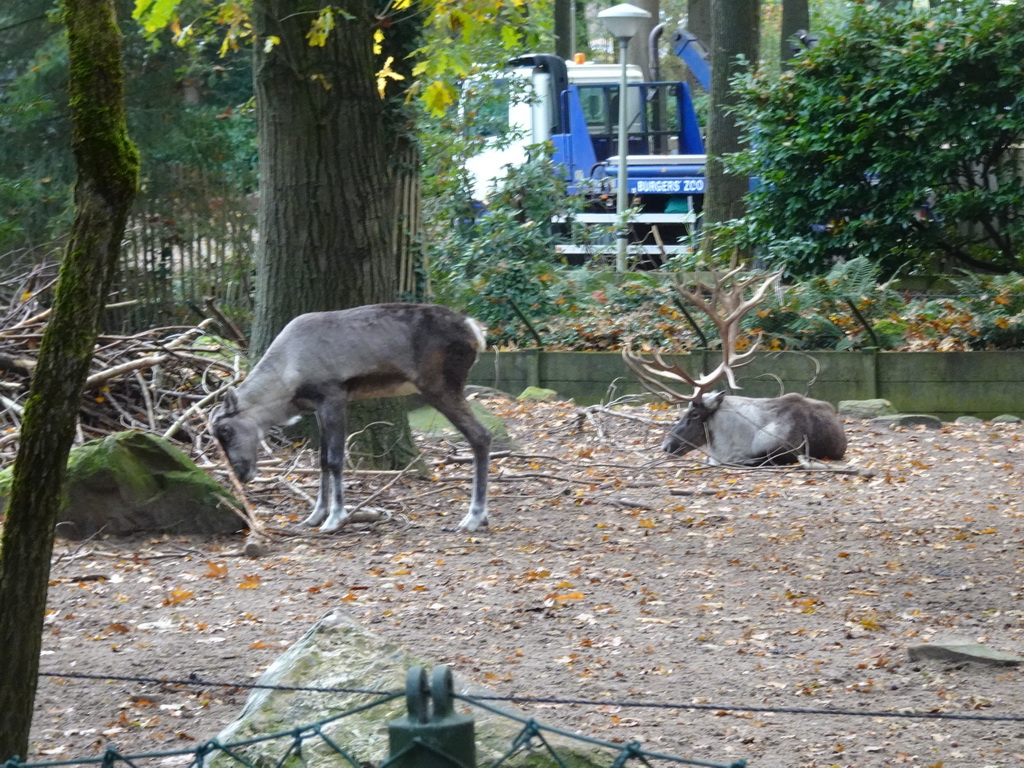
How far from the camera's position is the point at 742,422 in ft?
38.9

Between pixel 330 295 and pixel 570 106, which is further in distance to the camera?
pixel 570 106

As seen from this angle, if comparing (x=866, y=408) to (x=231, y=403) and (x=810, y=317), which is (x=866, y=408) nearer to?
(x=810, y=317)

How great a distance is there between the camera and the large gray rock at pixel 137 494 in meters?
8.25

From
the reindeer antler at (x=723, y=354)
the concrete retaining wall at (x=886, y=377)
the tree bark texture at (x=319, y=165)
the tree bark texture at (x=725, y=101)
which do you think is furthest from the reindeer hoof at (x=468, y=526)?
the tree bark texture at (x=725, y=101)

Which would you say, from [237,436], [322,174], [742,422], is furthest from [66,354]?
[742,422]

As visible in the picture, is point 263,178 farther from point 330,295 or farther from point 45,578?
point 45,578

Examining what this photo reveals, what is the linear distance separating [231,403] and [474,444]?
5.42 feet

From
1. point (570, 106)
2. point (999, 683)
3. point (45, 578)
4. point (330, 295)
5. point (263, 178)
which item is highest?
point (570, 106)

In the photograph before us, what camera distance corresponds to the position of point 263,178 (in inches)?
406

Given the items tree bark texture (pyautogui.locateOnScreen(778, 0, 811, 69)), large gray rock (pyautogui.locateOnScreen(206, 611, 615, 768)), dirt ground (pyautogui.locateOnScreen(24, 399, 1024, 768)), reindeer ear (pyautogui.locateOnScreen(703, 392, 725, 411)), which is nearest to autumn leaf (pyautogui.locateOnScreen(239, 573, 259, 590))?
dirt ground (pyautogui.locateOnScreen(24, 399, 1024, 768))

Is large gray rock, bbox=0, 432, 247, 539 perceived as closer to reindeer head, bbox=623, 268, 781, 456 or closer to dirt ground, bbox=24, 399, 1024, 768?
dirt ground, bbox=24, 399, 1024, 768

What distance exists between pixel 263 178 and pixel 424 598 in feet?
14.6

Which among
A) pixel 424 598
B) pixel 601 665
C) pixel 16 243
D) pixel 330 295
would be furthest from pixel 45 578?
pixel 16 243

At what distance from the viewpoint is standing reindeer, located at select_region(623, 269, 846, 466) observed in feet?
37.7
